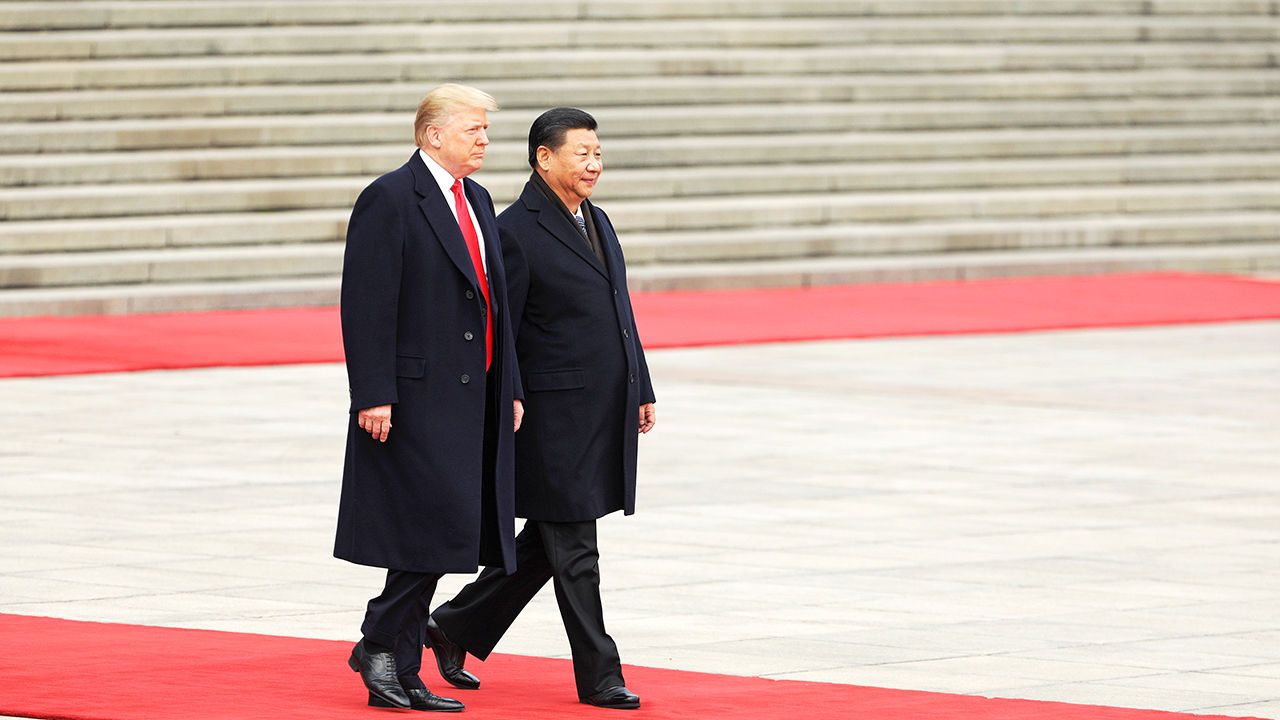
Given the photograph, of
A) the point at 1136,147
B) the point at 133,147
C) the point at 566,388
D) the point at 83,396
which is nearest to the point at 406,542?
the point at 566,388

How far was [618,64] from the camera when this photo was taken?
25.4m

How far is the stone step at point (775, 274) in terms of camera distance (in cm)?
2025

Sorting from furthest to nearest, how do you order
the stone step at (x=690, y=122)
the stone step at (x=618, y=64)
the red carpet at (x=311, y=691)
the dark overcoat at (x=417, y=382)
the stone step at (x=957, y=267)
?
the stone step at (x=957, y=267)
the stone step at (x=618, y=64)
the stone step at (x=690, y=122)
the dark overcoat at (x=417, y=382)
the red carpet at (x=311, y=691)

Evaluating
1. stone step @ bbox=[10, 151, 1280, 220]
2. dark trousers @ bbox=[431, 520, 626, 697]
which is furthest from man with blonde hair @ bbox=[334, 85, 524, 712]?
stone step @ bbox=[10, 151, 1280, 220]

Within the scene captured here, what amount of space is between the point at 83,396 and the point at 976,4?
15.7 metres

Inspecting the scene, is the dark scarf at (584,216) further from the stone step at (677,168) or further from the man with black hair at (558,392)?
the stone step at (677,168)

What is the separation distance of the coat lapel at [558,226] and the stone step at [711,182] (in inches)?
601

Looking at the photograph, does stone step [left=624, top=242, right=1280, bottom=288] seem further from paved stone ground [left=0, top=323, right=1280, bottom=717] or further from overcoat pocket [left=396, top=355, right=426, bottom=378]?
overcoat pocket [left=396, top=355, right=426, bottom=378]

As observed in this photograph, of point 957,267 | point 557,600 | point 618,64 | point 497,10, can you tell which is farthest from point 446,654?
point 497,10

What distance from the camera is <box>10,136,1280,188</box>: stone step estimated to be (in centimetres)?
2219

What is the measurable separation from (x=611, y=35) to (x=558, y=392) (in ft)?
63.2

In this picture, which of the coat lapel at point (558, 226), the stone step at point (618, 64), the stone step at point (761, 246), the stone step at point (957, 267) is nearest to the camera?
the coat lapel at point (558, 226)

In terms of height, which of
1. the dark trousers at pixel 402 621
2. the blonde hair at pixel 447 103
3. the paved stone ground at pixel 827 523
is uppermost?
the blonde hair at pixel 447 103

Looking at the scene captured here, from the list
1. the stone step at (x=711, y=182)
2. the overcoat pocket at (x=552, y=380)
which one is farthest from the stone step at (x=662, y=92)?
the overcoat pocket at (x=552, y=380)
